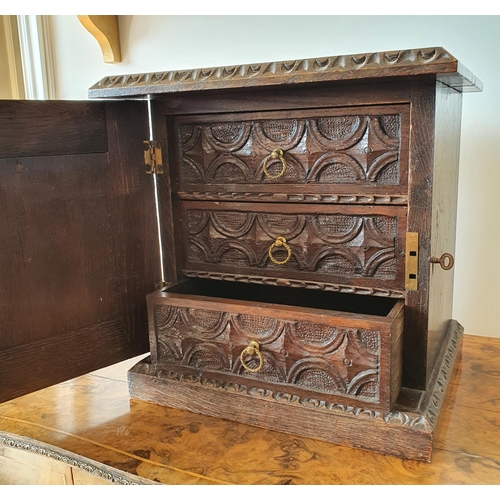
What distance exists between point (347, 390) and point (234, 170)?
1.42ft

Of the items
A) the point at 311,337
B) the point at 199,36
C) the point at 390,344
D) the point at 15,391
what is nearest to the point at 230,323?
the point at 311,337

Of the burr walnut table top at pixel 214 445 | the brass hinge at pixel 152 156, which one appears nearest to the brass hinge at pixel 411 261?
the burr walnut table top at pixel 214 445

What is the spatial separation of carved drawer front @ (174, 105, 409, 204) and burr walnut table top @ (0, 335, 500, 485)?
0.39m

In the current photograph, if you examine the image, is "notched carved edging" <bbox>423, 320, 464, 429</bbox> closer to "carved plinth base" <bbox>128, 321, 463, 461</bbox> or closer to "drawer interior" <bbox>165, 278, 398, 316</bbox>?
"carved plinth base" <bbox>128, 321, 463, 461</bbox>

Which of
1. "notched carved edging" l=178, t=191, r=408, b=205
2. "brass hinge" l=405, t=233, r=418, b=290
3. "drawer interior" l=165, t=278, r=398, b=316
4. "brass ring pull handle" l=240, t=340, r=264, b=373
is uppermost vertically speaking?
"notched carved edging" l=178, t=191, r=408, b=205

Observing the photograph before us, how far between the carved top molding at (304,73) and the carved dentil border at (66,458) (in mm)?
596

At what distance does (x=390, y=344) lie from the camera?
32.4 inches

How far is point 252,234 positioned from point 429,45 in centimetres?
63

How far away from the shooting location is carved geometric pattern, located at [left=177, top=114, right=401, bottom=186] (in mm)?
895

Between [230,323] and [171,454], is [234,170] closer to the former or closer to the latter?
[230,323]

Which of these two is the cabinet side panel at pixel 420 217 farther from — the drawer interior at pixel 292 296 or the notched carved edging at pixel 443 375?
the drawer interior at pixel 292 296

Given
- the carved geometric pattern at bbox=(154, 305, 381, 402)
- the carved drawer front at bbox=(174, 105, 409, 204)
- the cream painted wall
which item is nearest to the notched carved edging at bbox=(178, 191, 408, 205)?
the carved drawer front at bbox=(174, 105, 409, 204)

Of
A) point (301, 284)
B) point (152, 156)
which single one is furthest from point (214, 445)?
point (152, 156)

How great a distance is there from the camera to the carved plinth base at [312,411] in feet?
2.72
